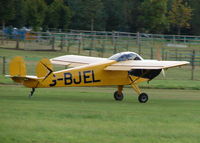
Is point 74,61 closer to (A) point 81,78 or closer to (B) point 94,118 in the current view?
(A) point 81,78

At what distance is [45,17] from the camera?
7144cm

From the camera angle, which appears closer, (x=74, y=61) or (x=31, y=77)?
(x=31, y=77)

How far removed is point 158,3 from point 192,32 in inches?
574

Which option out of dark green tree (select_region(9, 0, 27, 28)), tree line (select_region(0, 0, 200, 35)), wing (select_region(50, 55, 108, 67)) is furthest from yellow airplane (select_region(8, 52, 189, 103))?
dark green tree (select_region(9, 0, 27, 28))

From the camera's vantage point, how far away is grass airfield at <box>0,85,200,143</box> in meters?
13.8

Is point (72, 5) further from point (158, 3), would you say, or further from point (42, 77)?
point (42, 77)

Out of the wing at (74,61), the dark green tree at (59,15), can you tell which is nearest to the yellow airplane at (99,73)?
the wing at (74,61)

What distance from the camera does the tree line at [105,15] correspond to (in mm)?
65500

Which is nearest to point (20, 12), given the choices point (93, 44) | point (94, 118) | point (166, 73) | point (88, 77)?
point (93, 44)

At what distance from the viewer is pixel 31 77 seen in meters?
21.2

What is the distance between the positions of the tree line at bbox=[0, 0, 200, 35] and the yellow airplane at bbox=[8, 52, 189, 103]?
37.9 m

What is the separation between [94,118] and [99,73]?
248 inches

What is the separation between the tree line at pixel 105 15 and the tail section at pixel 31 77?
130ft

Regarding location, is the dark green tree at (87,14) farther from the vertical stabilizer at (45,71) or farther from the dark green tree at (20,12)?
the vertical stabilizer at (45,71)
